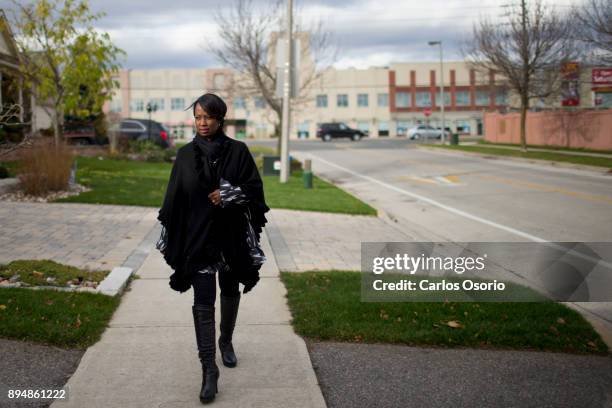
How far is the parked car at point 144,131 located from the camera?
36.2 m

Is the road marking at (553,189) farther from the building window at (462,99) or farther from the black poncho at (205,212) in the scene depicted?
the building window at (462,99)

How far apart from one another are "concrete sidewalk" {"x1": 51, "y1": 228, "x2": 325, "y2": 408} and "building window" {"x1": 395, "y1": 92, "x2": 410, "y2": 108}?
289 feet

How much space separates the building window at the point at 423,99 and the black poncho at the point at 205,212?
8963cm

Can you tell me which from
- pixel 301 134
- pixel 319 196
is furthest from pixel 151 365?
pixel 301 134

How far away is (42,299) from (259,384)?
275cm

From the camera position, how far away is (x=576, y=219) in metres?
13.6

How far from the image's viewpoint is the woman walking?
15.0 ft

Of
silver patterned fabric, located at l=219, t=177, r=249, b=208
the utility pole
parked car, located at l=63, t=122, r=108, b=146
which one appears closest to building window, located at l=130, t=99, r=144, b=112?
parked car, located at l=63, t=122, r=108, b=146

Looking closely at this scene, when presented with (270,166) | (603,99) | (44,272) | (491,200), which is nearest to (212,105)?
(44,272)

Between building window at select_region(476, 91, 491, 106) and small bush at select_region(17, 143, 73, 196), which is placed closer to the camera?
small bush at select_region(17, 143, 73, 196)

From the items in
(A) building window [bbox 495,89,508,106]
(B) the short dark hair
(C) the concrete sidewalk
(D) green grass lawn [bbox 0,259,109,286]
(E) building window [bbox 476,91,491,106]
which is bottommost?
(C) the concrete sidewalk

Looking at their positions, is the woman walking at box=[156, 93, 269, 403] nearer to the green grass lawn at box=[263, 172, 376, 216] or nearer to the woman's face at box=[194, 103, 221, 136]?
the woman's face at box=[194, 103, 221, 136]

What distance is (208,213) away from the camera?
15.0 feet

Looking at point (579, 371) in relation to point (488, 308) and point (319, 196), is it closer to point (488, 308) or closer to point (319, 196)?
point (488, 308)
